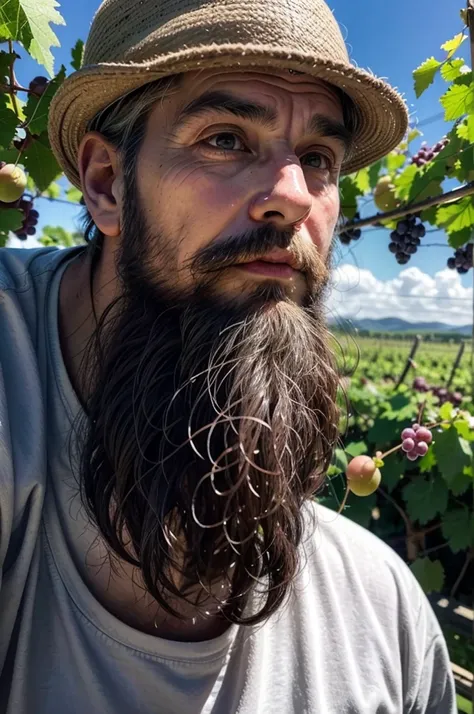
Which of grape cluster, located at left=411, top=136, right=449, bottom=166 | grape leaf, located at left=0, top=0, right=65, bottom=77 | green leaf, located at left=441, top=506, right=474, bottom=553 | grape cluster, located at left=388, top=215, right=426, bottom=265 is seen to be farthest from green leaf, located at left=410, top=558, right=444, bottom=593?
grape leaf, located at left=0, top=0, right=65, bottom=77

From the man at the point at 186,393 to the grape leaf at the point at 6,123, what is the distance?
0.24 m

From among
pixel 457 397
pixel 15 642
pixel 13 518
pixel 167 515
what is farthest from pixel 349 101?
pixel 457 397

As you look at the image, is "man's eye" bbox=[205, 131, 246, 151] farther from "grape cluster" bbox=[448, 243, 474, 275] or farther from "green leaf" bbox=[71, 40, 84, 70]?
"grape cluster" bbox=[448, 243, 474, 275]

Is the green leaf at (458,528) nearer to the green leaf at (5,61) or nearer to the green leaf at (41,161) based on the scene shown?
the green leaf at (41,161)

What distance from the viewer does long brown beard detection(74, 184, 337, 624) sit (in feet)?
4.22

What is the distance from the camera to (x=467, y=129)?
1816mm

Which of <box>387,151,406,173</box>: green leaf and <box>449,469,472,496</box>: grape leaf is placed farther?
<box>449,469,472,496</box>: grape leaf

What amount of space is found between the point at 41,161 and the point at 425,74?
1203mm

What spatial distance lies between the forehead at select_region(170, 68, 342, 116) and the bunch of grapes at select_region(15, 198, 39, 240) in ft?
2.85

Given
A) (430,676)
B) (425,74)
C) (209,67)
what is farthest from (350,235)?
(430,676)

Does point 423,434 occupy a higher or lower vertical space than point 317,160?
lower

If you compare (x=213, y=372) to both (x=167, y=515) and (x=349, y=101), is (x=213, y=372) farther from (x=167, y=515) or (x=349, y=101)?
(x=349, y=101)

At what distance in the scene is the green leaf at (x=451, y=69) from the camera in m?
1.90

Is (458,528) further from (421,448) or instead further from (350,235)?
(350,235)
